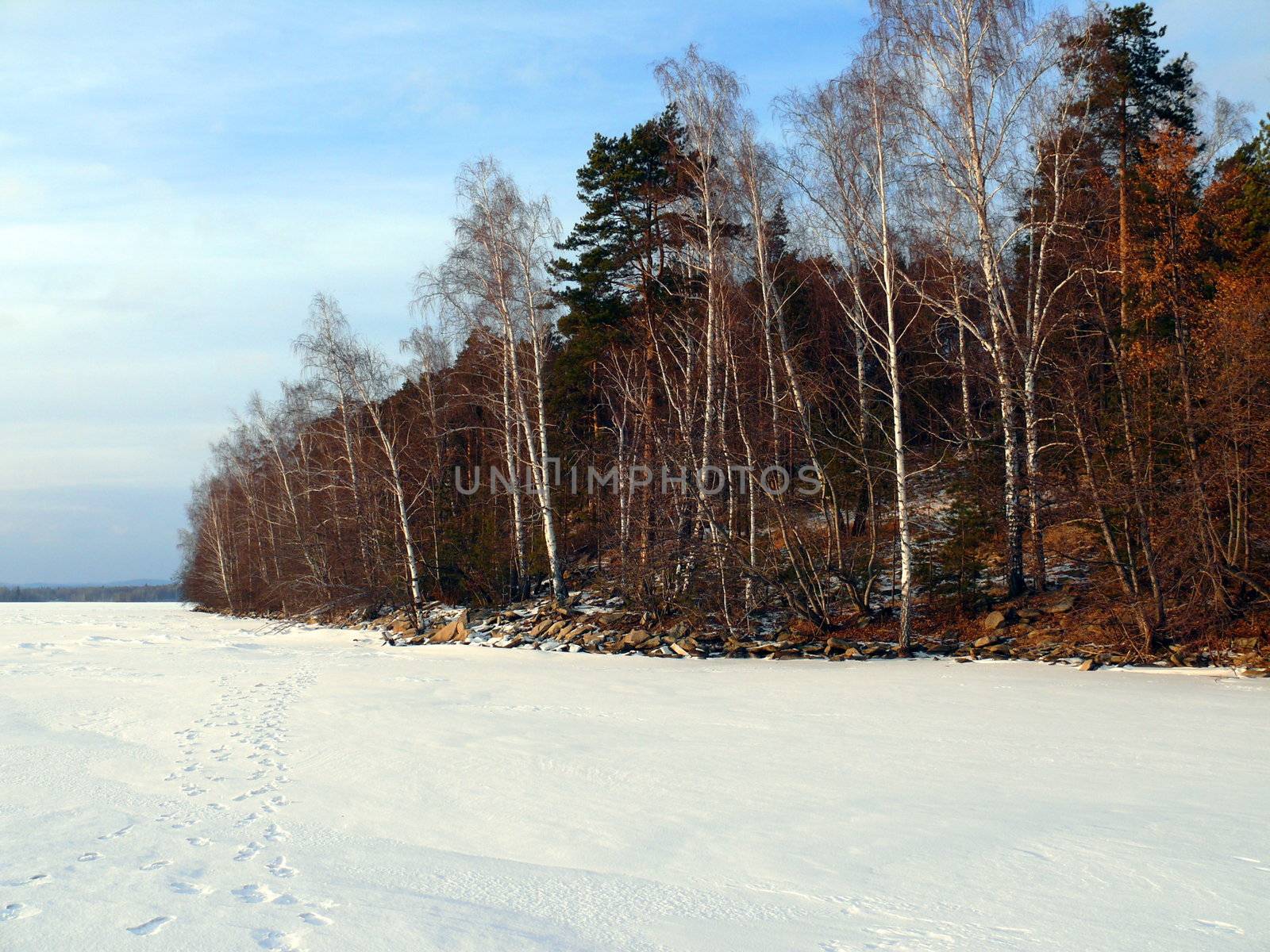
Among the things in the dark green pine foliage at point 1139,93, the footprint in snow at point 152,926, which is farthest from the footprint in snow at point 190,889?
the dark green pine foliage at point 1139,93

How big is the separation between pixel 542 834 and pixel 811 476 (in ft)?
48.3

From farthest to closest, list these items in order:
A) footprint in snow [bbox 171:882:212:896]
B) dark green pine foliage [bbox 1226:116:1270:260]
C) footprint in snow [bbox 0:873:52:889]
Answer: dark green pine foliage [bbox 1226:116:1270:260] < footprint in snow [bbox 0:873:52:889] < footprint in snow [bbox 171:882:212:896]

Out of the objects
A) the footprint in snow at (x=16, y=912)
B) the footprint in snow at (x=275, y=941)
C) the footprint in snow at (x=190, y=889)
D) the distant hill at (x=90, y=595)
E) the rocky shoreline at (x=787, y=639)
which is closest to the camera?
the footprint in snow at (x=275, y=941)

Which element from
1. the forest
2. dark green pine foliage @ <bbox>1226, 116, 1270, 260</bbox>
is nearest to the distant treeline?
the forest

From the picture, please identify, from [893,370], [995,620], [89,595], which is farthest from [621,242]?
[89,595]

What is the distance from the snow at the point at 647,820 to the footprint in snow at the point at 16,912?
0.02m

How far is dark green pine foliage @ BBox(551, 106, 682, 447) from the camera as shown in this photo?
2298cm

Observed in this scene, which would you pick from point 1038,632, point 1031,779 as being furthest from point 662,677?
point 1031,779

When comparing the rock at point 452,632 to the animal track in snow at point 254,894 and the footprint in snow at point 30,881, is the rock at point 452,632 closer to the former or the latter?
the footprint in snow at point 30,881

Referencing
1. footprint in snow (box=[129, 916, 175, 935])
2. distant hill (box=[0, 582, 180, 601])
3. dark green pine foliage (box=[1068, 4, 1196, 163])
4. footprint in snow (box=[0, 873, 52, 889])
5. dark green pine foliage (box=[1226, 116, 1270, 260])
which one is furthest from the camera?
distant hill (box=[0, 582, 180, 601])

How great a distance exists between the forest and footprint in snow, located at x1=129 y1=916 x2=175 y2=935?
13.8 meters

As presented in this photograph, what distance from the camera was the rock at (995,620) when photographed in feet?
53.8

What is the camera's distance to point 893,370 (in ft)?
54.3

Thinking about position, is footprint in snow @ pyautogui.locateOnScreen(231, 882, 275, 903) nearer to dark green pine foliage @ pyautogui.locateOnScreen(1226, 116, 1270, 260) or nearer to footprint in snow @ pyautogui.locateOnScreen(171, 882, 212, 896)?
footprint in snow @ pyautogui.locateOnScreen(171, 882, 212, 896)
